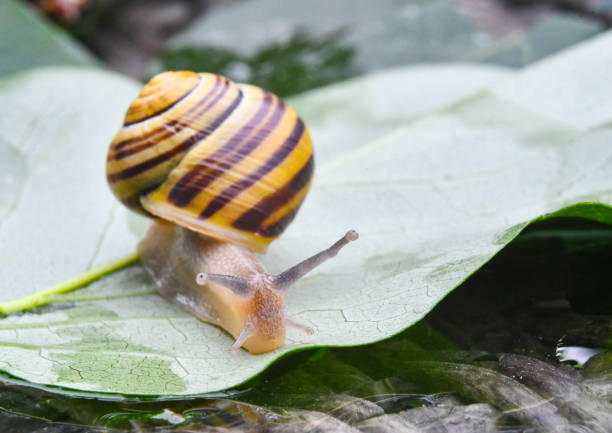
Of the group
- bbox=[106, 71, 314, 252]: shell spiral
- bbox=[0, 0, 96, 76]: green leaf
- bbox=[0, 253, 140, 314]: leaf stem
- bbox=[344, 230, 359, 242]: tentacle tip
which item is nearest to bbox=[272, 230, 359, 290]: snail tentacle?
bbox=[344, 230, 359, 242]: tentacle tip

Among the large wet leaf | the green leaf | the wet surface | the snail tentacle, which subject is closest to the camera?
the wet surface

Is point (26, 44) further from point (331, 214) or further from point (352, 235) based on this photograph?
point (352, 235)

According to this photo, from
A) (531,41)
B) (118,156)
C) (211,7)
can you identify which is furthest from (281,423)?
(211,7)

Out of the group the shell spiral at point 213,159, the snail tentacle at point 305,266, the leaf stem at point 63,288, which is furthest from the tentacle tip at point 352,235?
the leaf stem at point 63,288

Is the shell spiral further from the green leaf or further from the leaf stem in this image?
the green leaf

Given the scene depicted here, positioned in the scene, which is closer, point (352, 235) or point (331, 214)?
point (352, 235)

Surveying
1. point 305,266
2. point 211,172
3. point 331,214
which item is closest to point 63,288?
point 211,172
